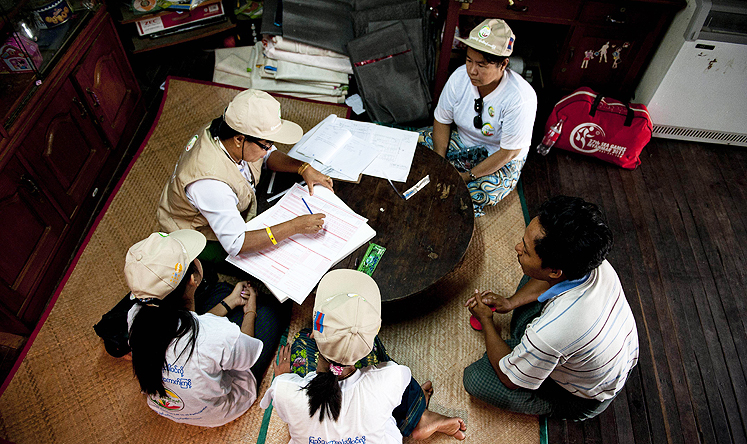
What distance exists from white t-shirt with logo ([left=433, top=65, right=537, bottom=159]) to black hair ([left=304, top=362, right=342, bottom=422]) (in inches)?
55.4

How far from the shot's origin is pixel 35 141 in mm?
2066

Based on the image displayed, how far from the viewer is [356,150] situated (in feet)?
6.63

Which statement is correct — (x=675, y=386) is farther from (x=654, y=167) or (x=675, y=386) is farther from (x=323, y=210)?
(x=323, y=210)

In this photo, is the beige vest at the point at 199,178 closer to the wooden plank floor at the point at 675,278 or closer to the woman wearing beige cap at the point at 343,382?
the woman wearing beige cap at the point at 343,382

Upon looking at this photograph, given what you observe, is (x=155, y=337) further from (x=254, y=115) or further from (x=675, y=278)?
(x=675, y=278)

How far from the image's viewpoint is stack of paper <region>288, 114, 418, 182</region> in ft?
6.38

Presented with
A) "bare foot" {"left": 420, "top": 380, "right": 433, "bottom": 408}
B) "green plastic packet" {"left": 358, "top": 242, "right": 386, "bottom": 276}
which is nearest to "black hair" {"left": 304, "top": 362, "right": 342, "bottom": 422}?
"green plastic packet" {"left": 358, "top": 242, "right": 386, "bottom": 276}

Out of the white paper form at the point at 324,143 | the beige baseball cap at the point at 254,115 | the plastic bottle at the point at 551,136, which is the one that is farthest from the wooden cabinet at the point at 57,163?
the plastic bottle at the point at 551,136

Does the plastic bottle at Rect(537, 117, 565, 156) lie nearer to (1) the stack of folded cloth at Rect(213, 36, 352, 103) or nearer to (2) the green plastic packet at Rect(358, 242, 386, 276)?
(1) the stack of folded cloth at Rect(213, 36, 352, 103)

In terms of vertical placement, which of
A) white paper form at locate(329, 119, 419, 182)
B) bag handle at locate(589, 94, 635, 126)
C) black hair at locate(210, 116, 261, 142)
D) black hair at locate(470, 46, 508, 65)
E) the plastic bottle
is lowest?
the plastic bottle

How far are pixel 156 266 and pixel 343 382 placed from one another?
2.13 ft

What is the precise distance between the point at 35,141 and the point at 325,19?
175 cm

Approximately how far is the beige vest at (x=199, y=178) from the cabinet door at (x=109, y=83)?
1.08 meters

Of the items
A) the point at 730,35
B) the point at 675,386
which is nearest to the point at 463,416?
the point at 675,386
